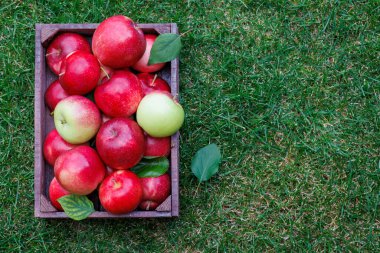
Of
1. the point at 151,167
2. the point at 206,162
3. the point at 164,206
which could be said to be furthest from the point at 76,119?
the point at 206,162

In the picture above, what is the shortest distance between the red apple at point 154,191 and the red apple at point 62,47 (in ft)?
1.79

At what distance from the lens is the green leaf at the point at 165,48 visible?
195 centimetres

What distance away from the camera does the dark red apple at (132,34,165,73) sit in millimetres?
1998

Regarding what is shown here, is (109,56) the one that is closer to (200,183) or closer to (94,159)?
(94,159)

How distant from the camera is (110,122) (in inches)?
73.3

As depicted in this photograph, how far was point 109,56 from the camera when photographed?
188 cm

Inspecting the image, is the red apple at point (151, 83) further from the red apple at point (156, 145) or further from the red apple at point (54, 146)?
the red apple at point (54, 146)

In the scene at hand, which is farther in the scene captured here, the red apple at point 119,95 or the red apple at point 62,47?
the red apple at point 62,47

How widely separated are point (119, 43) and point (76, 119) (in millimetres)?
307

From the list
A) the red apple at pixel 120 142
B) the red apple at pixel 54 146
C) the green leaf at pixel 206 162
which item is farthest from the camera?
the green leaf at pixel 206 162

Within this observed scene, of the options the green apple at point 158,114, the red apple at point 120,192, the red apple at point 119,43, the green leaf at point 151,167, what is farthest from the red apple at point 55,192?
the red apple at point 119,43

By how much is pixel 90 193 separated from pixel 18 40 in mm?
793

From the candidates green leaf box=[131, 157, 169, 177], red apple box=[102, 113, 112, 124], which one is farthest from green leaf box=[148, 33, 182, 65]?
green leaf box=[131, 157, 169, 177]

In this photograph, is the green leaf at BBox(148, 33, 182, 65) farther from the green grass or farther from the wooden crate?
the green grass
